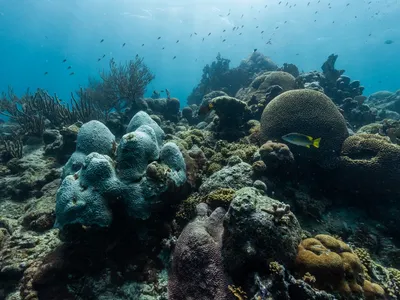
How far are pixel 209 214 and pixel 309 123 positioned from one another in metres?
4.45

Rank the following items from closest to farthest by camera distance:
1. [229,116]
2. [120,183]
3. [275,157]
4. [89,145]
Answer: [120,183], [89,145], [275,157], [229,116]

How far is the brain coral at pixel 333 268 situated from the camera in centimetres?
294

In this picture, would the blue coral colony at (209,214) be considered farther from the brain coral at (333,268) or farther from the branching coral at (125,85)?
the branching coral at (125,85)

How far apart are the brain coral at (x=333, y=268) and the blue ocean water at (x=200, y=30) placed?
3465 cm

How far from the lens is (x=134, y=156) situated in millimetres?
4145

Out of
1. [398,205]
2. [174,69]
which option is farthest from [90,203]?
[174,69]

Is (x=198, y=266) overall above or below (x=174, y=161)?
below

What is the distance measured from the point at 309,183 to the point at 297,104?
8.20 feet

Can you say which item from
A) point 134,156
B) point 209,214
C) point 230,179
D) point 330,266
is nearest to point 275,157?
point 230,179

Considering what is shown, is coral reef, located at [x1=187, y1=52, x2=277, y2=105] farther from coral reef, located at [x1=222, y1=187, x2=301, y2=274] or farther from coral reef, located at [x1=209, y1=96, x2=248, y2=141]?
coral reef, located at [x1=222, y1=187, x2=301, y2=274]

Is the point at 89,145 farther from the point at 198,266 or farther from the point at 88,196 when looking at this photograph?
the point at 198,266

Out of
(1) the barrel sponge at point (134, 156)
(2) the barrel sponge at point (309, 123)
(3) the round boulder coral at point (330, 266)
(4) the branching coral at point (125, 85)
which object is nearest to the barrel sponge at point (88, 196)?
(1) the barrel sponge at point (134, 156)

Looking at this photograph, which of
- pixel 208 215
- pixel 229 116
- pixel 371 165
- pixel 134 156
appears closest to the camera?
pixel 208 215

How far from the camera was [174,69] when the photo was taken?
116 metres
